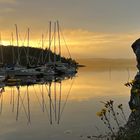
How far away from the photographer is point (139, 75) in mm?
13203

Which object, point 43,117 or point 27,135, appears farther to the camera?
point 43,117

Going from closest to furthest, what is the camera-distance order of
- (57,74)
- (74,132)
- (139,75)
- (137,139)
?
(137,139), (139,75), (74,132), (57,74)

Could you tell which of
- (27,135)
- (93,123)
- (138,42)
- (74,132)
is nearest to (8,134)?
(27,135)

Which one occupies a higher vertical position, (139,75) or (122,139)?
(139,75)

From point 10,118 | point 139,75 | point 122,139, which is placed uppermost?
point 139,75

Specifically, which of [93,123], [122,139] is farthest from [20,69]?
[122,139]

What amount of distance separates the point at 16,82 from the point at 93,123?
1886 inches

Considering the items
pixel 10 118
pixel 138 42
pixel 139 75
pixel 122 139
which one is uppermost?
pixel 138 42

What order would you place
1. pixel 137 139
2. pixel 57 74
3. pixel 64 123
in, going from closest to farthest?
pixel 137 139 → pixel 64 123 → pixel 57 74

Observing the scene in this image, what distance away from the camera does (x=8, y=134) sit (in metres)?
21.4

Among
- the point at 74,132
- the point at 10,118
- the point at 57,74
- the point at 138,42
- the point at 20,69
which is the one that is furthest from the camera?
the point at 57,74

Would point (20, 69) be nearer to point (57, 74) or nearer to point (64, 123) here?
point (57, 74)

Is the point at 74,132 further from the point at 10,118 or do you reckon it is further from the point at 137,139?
the point at 137,139

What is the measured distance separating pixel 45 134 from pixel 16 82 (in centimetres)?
4974
